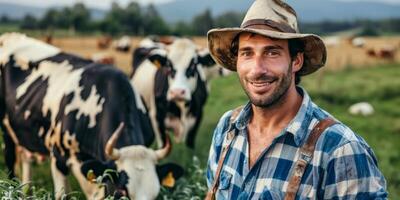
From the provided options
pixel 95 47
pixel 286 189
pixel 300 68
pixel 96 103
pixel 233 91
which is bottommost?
pixel 95 47

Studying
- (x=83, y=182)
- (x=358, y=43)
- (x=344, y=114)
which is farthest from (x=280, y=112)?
(x=358, y=43)

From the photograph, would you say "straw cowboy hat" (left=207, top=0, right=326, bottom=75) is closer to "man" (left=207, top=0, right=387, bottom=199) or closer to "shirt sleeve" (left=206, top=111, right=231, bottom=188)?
"man" (left=207, top=0, right=387, bottom=199)

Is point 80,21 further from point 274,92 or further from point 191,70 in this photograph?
point 274,92

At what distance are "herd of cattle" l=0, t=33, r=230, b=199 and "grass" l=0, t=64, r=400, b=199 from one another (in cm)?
42

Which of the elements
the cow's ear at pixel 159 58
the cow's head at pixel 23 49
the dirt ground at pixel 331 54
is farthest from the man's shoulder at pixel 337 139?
the dirt ground at pixel 331 54

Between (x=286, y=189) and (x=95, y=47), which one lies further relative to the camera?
(x=95, y=47)

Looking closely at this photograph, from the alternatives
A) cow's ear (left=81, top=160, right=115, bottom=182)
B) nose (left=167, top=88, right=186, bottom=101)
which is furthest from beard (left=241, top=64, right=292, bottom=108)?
nose (left=167, top=88, right=186, bottom=101)

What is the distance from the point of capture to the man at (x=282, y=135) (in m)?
2.60

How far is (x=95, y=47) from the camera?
5125 cm

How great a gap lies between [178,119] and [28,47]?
9.96 feet

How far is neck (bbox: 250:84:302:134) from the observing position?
9.32 ft

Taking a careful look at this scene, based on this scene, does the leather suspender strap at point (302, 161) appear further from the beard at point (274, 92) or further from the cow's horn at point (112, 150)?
the cow's horn at point (112, 150)

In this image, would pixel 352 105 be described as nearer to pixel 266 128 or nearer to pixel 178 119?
pixel 178 119

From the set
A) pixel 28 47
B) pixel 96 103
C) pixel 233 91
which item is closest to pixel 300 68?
pixel 96 103
